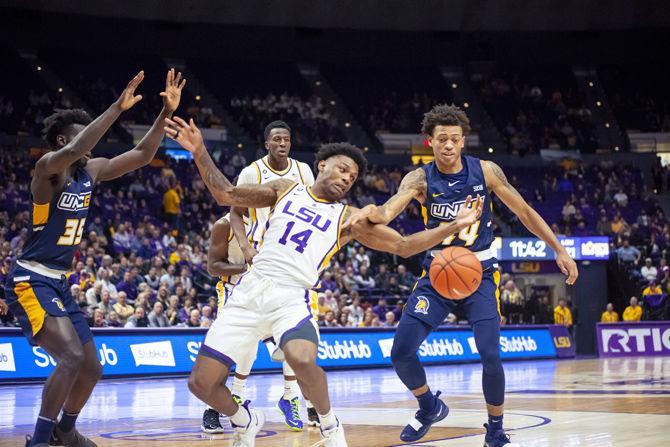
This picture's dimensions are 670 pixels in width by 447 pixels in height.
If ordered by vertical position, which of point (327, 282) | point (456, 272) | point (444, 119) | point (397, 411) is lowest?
point (397, 411)

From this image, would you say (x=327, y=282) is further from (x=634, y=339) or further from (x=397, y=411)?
(x=397, y=411)

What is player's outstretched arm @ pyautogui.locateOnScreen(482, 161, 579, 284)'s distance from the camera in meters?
7.64

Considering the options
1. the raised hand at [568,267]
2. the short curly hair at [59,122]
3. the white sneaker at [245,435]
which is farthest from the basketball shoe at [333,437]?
the short curly hair at [59,122]

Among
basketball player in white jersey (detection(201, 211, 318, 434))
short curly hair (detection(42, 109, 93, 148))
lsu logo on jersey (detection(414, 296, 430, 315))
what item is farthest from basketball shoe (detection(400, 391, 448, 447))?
short curly hair (detection(42, 109, 93, 148))

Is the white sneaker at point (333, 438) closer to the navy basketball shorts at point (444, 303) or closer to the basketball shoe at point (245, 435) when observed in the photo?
the basketball shoe at point (245, 435)

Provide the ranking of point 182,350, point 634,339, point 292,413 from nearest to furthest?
point 292,413
point 182,350
point 634,339

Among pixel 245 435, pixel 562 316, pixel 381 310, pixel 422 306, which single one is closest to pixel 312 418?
pixel 422 306

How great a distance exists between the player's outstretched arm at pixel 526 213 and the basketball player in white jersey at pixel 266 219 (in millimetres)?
1921

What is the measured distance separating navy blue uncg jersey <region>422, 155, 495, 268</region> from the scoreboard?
851 inches

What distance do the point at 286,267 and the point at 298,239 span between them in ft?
0.69

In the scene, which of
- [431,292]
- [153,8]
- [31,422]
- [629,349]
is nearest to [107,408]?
[31,422]

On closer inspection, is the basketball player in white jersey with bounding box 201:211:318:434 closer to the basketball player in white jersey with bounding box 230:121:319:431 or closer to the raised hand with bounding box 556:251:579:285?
the basketball player in white jersey with bounding box 230:121:319:431

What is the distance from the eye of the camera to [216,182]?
21.3 feet

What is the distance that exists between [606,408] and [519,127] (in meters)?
29.9
